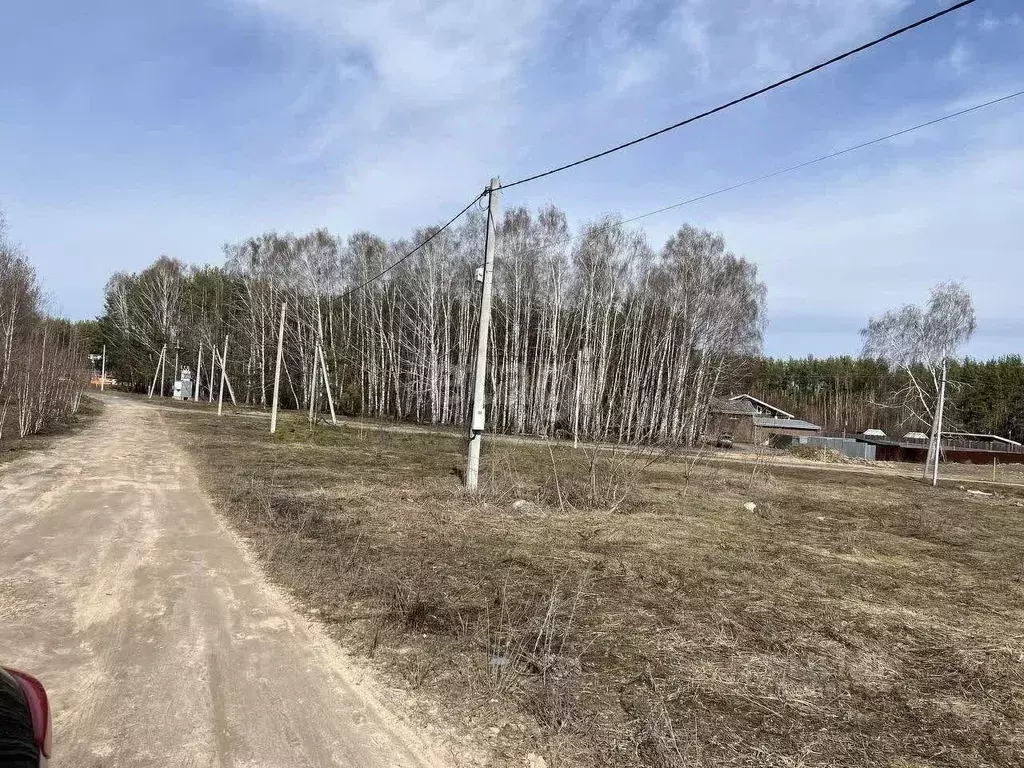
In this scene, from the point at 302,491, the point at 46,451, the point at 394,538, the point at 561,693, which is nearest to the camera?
the point at 561,693

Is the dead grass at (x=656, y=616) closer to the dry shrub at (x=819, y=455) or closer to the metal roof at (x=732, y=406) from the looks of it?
the metal roof at (x=732, y=406)

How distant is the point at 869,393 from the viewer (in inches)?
3258

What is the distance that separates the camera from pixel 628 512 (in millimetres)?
11211

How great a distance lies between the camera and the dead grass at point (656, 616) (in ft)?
11.7

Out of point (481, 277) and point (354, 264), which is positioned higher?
point (354, 264)

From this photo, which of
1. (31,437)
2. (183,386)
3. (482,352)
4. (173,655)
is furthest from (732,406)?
(173,655)

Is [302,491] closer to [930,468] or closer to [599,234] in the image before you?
[599,234]

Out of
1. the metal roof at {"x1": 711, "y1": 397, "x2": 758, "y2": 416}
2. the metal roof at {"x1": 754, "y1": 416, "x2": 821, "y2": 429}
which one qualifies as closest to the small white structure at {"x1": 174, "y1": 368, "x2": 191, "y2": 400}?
the metal roof at {"x1": 711, "y1": 397, "x2": 758, "y2": 416}

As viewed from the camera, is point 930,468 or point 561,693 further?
point 930,468

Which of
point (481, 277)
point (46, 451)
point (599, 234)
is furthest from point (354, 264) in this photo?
point (481, 277)

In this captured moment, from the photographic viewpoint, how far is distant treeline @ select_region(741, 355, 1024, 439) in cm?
7044

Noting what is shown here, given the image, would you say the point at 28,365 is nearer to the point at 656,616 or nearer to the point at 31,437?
the point at 31,437

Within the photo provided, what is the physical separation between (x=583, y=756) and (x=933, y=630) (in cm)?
426

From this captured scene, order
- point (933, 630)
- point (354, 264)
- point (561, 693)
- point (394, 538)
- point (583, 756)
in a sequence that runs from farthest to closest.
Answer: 1. point (354, 264)
2. point (394, 538)
3. point (933, 630)
4. point (561, 693)
5. point (583, 756)
